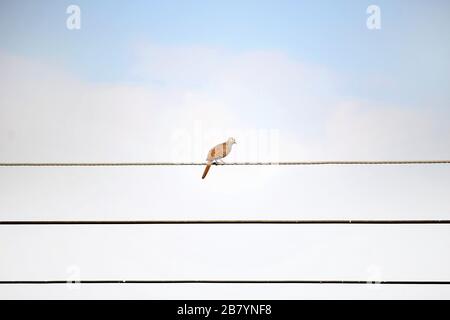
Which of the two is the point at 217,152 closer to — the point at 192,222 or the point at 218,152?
the point at 218,152

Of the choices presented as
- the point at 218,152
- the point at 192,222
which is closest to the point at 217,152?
the point at 218,152

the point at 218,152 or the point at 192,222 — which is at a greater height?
the point at 218,152

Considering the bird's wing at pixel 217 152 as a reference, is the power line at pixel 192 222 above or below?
below

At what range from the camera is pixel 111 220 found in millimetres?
1807

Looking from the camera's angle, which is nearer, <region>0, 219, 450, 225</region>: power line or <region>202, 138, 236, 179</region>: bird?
<region>0, 219, 450, 225</region>: power line

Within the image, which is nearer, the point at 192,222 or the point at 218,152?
the point at 192,222

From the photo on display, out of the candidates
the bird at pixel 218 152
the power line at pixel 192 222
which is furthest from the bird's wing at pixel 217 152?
the power line at pixel 192 222

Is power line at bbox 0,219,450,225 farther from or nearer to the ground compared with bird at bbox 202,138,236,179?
nearer to the ground

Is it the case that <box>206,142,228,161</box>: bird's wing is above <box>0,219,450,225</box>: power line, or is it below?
above

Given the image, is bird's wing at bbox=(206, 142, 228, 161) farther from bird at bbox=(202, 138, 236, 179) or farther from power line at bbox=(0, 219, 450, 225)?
power line at bbox=(0, 219, 450, 225)

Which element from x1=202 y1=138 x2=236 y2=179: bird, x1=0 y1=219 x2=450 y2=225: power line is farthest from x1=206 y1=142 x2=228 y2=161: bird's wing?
x1=0 y1=219 x2=450 y2=225: power line

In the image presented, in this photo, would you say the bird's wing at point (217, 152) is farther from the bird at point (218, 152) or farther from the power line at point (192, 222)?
the power line at point (192, 222)
